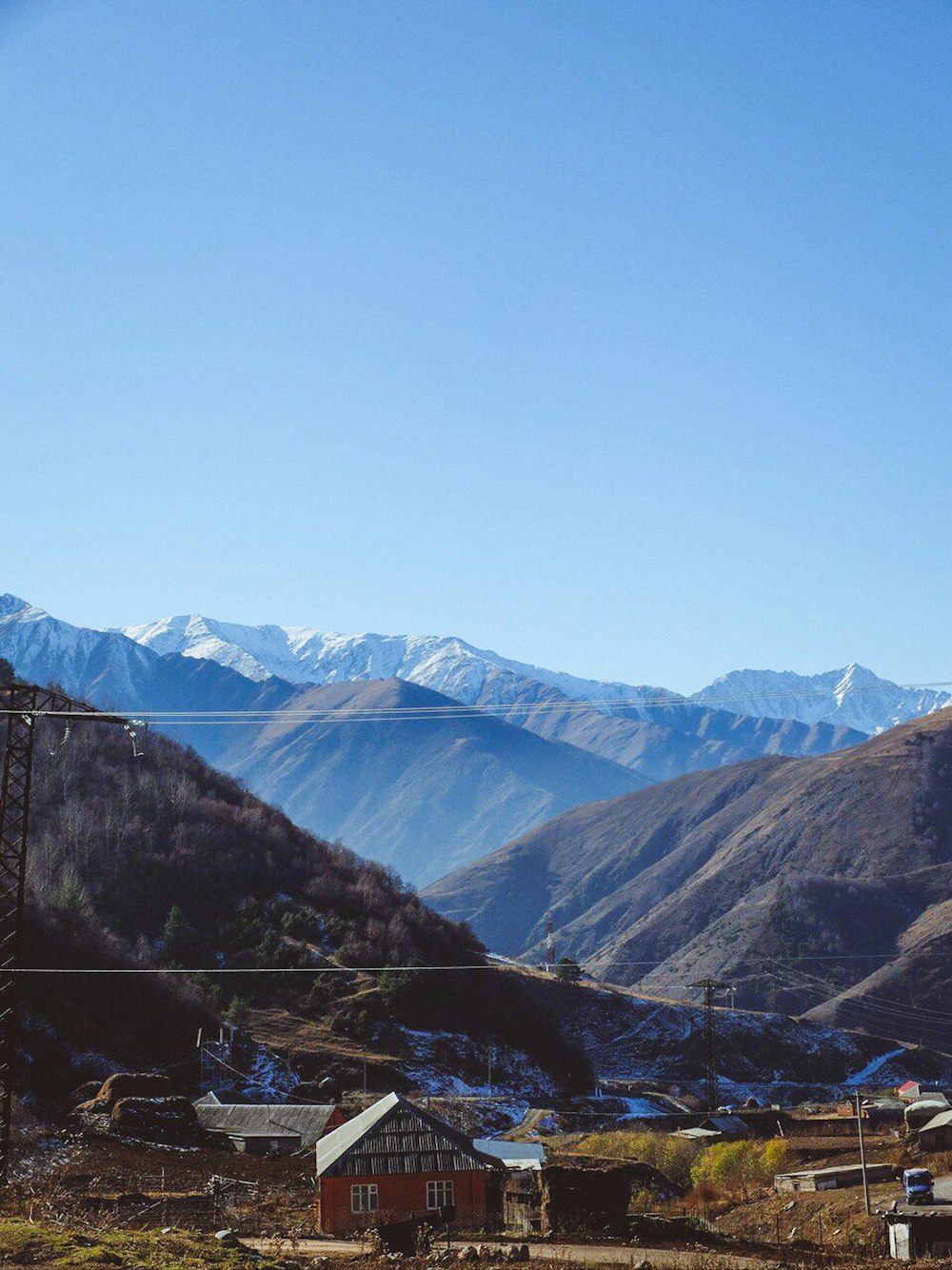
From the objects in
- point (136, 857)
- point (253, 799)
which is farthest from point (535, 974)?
point (136, 857)

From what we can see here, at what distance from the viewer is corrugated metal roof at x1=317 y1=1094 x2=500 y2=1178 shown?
46.6m

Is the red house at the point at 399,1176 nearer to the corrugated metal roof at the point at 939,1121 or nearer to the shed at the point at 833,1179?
the shed at the point at 833,1179

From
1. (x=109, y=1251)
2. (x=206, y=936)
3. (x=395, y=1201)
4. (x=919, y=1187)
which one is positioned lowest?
(x=206, y=936)

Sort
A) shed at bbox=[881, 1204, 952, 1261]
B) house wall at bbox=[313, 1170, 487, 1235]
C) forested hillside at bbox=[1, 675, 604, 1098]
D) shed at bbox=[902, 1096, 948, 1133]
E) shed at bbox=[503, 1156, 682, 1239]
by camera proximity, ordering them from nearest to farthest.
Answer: shed at bbox=[881, 1204, 952, 1261], shed at bbox=[503, 1156, 682, 1239], house wall at bbox=[313, 1170, 487, 1235], shed at bbox=[902, 1096, 948, 1133], forested hillside at bbox=[1, 675, 604, 1098]

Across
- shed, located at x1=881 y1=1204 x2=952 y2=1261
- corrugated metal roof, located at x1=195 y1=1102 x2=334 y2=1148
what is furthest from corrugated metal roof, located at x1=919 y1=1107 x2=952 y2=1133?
corrugated metal roof, located at x1=195 y1=1102 x2=334 y2=1148

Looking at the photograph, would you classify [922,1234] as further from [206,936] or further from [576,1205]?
[206,936]

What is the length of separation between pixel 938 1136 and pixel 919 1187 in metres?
23.2

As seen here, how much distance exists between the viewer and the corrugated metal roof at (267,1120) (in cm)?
6994

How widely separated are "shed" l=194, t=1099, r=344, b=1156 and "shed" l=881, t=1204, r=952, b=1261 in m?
36.2

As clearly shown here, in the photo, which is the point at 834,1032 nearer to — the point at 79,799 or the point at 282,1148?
the point at 79,799

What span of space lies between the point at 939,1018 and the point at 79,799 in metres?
118

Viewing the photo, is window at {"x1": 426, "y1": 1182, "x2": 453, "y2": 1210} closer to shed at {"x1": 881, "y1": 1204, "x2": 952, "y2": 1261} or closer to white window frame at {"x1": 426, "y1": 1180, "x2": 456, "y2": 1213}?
white window frame at {"x1": 426, "y1": 1180, "x2": 456, "y2": 1213}

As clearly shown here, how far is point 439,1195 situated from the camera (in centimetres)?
4691

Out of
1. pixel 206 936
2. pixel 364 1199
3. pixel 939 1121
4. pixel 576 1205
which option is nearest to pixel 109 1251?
pixel 364 1199
